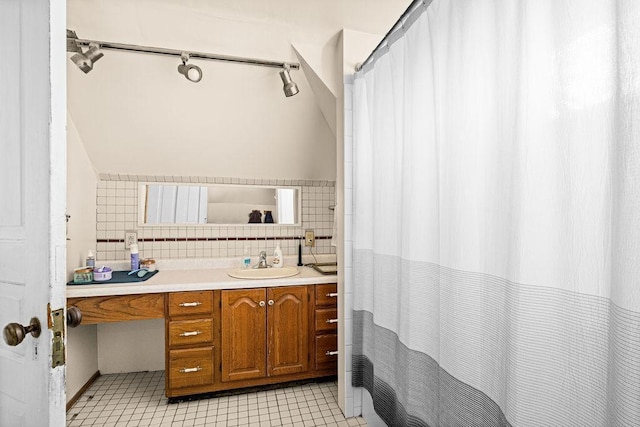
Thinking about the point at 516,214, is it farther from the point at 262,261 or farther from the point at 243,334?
the point at 262,261

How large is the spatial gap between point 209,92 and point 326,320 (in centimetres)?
188

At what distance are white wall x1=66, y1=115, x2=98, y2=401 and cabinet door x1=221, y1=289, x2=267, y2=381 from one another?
0.97 m

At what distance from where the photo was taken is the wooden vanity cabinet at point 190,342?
218 cm

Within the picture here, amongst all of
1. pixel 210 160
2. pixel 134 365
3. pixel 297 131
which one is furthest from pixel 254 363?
pixel 297 131

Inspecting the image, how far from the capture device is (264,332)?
2340 millimetres

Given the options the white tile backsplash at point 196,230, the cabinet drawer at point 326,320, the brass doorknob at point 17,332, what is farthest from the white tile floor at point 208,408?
the brass doorknob at point 17,332

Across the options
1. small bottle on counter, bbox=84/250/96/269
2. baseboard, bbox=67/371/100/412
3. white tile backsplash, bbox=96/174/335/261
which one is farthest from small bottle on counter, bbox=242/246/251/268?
baseboard, bbox=67/371/100/412

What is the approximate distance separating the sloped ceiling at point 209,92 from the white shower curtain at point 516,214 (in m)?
0.83

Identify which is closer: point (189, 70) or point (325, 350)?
point (189, 70)

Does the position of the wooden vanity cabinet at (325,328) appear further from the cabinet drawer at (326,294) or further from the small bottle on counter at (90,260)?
the small bottle on counter at (90,260)

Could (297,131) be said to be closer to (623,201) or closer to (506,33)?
(506,33)

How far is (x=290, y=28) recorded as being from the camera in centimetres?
205

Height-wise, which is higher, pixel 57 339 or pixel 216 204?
pixel 216 204

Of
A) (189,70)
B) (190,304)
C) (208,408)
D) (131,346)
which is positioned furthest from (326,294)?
(189,70)
